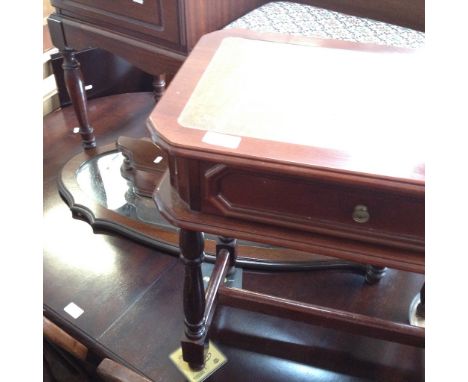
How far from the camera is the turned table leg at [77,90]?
142cm

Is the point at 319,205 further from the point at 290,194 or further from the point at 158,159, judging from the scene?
the point at 158,159

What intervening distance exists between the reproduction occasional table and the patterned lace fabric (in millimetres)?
285

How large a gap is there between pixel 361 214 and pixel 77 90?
116 cm

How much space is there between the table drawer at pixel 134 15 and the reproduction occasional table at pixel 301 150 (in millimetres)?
277

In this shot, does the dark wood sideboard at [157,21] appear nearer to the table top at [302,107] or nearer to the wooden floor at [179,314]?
the table top at [302,107]

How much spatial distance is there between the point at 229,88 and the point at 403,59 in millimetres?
282

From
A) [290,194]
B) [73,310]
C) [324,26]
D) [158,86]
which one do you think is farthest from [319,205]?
[158,86]

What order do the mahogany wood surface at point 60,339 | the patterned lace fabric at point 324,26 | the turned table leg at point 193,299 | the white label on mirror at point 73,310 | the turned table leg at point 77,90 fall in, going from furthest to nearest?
the turned table leg at point 77,90, the white label on mirror at point 73,310, the patterned lace fabric at point 324,26, the mahogany wood surface at point 60,339, the turned table leg at point 193,299

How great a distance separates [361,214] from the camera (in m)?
0.59

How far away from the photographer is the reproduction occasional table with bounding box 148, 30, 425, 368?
56cm

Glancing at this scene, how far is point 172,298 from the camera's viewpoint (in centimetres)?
121

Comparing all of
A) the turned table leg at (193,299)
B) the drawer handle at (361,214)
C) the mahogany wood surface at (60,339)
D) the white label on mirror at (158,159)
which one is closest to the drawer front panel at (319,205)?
the drawer handle at (361,214)
